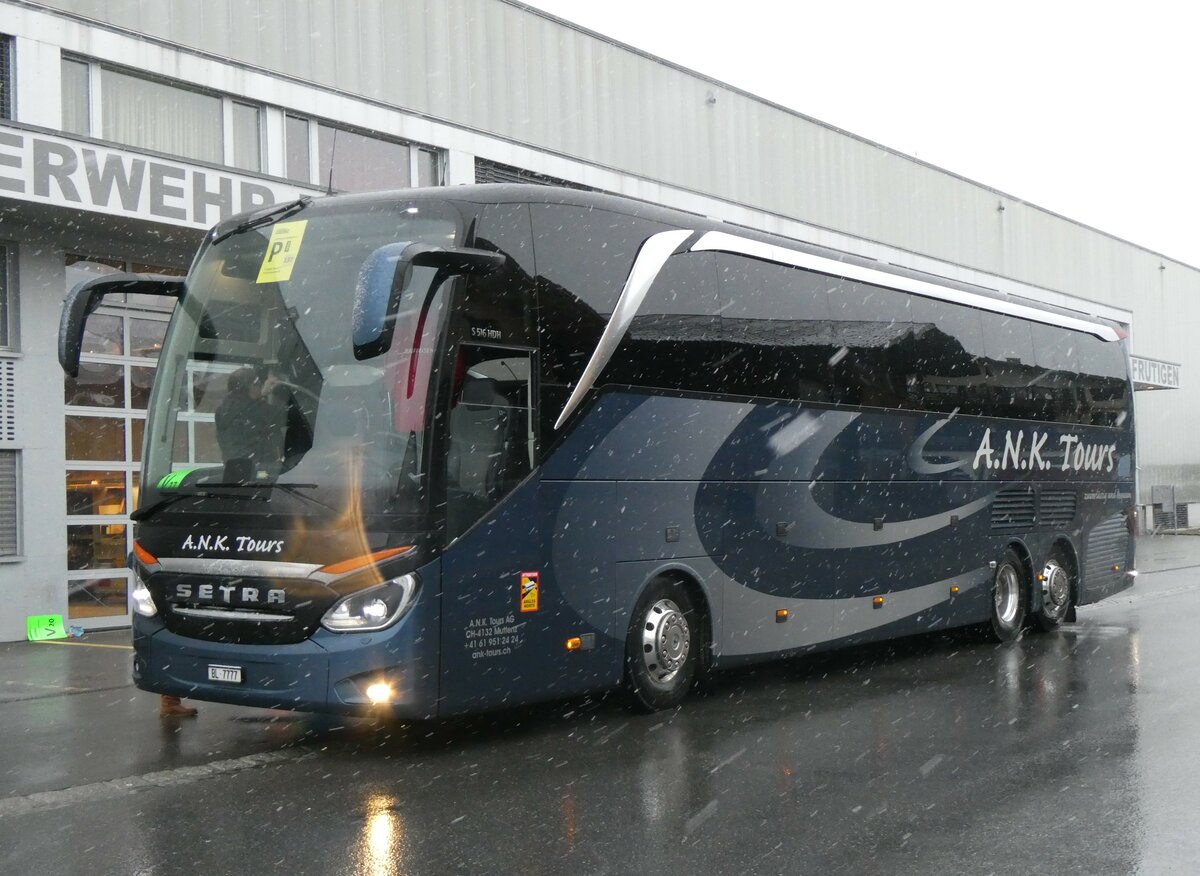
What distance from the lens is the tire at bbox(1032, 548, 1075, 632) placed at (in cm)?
1505

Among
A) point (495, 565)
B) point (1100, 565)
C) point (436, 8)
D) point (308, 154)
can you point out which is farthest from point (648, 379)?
point (436, 8)

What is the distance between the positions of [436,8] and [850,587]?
12430 mm

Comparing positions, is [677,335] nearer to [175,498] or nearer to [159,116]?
[175,498]

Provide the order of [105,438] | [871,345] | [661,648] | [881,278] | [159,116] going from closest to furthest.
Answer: [661,648], [871,345], [881,278], [105,438], [159,116]

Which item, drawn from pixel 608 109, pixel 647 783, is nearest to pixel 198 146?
pixel 608 109

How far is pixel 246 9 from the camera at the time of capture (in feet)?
57.6

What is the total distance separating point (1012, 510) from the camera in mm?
14508

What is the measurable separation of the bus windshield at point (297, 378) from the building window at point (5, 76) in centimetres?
775

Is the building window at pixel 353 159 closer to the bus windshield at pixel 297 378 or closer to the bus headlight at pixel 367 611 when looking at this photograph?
the bus windshield at pixel 297 378

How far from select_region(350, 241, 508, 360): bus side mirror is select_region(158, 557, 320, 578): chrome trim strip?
1.50 m

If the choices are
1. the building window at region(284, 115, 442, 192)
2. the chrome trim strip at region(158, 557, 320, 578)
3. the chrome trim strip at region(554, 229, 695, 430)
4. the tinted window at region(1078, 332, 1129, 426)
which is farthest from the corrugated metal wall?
the chrome trim strip at region(158, 557, 320, 578)

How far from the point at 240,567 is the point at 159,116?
34.7 ft

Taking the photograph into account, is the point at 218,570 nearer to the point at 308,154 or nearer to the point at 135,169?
the point at 135,169

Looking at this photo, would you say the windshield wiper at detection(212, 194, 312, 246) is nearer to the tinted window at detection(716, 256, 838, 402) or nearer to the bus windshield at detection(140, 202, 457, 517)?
the bus windshield at detection(140, 202, 457, 517)
